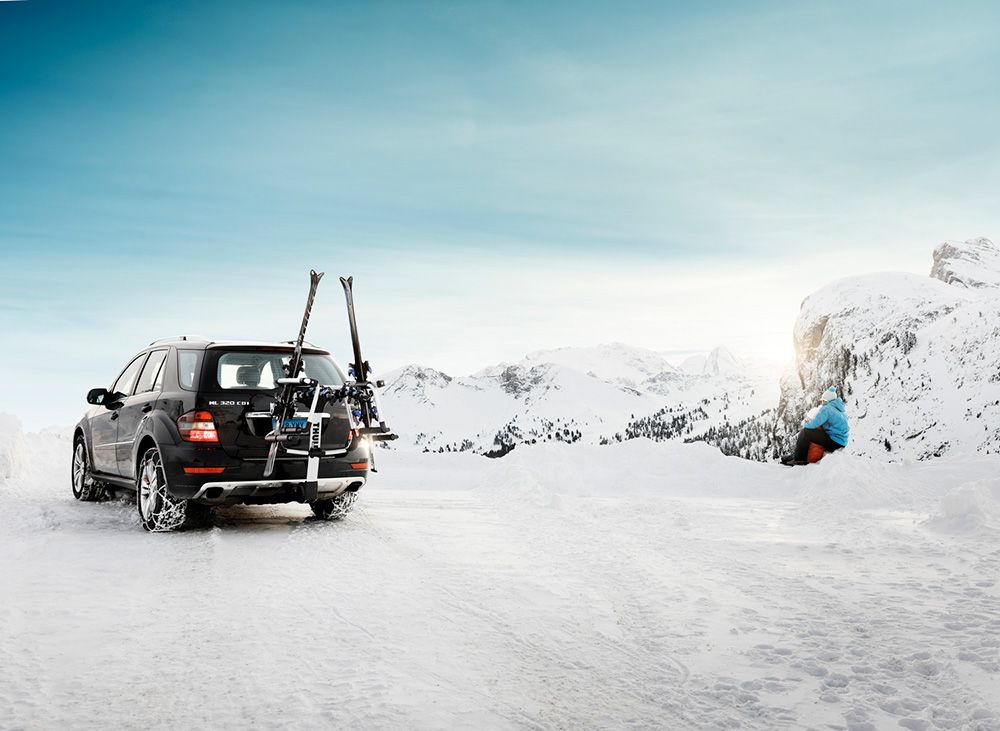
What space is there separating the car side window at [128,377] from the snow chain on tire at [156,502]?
1.77 metres

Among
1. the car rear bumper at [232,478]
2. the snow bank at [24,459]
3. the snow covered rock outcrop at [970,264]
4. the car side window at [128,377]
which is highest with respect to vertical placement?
the snow covered rock outcrop at [970,264]

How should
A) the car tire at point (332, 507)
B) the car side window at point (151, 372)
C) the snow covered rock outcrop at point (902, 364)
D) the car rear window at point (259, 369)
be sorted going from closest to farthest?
1. the car rear window at point (259, 369)
2. the car tire at point (332, 507)
3. the car side window at point (151, 372)
4. the snow covered rock outcrop at point (902, 364)

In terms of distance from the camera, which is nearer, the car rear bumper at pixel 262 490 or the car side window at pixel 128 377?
the car rear bumper at pixel 262 490

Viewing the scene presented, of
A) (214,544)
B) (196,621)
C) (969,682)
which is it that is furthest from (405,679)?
(214,544)

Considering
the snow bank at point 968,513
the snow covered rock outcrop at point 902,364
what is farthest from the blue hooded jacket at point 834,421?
the snow covered rock outcrop at point 902,364

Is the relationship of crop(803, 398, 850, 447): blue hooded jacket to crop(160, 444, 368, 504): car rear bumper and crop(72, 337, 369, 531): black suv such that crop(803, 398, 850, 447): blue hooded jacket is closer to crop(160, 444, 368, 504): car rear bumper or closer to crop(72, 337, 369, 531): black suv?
crop(72, 337, 369, 531): black suv

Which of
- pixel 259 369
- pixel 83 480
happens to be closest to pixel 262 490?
pixel 259 369

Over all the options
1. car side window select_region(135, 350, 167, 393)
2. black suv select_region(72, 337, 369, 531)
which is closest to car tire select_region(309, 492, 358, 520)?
black suv select_region(72, 337, 369, 531)

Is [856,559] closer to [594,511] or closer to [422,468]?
[594,511]

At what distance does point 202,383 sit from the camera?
795 cm

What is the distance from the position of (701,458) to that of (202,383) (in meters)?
10.9

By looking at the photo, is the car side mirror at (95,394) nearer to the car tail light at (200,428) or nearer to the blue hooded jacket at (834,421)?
the car tail light at (200,428)

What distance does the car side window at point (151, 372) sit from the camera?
905 centimetres

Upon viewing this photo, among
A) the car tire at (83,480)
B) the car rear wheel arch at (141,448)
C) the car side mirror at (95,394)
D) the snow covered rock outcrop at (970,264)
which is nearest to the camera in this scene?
the car rear wheel arch at (141,448)
